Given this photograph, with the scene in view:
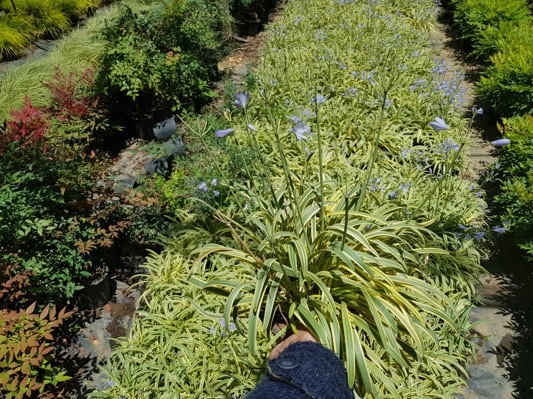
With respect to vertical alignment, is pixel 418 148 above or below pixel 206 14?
below

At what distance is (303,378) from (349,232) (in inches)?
34.6

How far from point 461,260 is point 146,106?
→ 13.0ft

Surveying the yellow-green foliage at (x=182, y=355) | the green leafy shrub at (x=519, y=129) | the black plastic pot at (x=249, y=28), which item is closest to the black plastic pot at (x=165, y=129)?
the yellow-green foliage at (x=182, y=355)

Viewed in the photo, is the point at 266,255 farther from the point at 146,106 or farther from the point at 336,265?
the point at 146,106

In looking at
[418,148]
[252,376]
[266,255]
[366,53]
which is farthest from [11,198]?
[366,53]

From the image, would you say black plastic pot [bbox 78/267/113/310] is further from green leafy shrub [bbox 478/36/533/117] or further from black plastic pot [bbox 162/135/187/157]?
A: green leafy shrub [bbox 478/36/533/117]

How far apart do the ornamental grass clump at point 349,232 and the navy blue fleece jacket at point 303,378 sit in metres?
0.26

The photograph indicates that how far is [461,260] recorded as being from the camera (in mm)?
2637

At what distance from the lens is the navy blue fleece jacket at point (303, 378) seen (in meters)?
1.16

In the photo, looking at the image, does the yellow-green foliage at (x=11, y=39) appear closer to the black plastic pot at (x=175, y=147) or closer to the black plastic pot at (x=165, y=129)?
the black plastic pot at (x=165, y=129)

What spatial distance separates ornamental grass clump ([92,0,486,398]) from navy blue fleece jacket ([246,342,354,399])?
265 millimetres

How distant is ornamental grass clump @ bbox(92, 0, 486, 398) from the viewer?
5.95 feet

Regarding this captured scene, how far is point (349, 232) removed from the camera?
190cm

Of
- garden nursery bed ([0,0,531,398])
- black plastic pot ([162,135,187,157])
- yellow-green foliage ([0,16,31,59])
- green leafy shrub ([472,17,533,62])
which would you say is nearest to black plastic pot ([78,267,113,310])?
garden nursery bed ([0,0,531,398])
